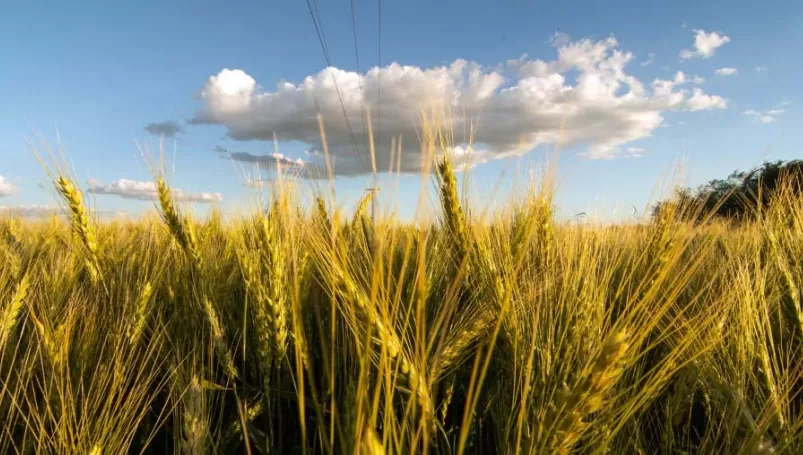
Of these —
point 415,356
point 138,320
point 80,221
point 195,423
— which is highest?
point 80,221

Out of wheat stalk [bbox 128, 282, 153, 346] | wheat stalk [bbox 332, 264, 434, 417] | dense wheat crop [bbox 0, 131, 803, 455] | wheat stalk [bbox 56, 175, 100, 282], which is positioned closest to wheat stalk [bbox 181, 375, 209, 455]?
dense wheat crop [bbox 0, 131, 803, 455]

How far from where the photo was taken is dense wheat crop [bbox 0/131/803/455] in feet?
3.02

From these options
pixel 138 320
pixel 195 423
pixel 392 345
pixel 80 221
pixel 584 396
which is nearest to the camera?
pixel 584 396

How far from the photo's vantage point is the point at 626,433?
135 cm

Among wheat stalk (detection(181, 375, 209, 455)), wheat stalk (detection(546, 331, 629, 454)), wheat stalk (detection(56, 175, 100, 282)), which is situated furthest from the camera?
wheat stalk (detection(56, 175, 100, 282))

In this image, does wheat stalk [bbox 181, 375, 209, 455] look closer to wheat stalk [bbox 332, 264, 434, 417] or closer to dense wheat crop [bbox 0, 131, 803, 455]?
dense wheat crop [bbox 0, 131, 803, 455]

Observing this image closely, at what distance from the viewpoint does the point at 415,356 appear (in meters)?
0.86

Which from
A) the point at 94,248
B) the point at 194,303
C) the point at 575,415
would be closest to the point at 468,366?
the point at 575,415

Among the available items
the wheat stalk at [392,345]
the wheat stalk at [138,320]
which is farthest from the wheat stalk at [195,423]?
the wheat stalk at [392,345]

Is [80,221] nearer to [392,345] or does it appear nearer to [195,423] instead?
[195,423]

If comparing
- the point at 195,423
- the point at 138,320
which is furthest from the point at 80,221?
the point at 195,423

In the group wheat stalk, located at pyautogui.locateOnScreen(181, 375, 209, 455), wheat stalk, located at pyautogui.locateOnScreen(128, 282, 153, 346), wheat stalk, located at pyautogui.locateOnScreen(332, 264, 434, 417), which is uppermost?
wheat stalk, located at pyautogui.locateOnScreen(332, 264, 434, 417)

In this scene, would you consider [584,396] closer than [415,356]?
Yes

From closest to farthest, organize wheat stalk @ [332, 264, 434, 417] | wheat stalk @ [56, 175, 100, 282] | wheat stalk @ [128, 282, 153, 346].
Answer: wheat stalk @ [332, 264, 434, 417] → wheat stalk @ [128, 282, 153, 346] → wheat stalk @ [56, 175, 100, 282]
